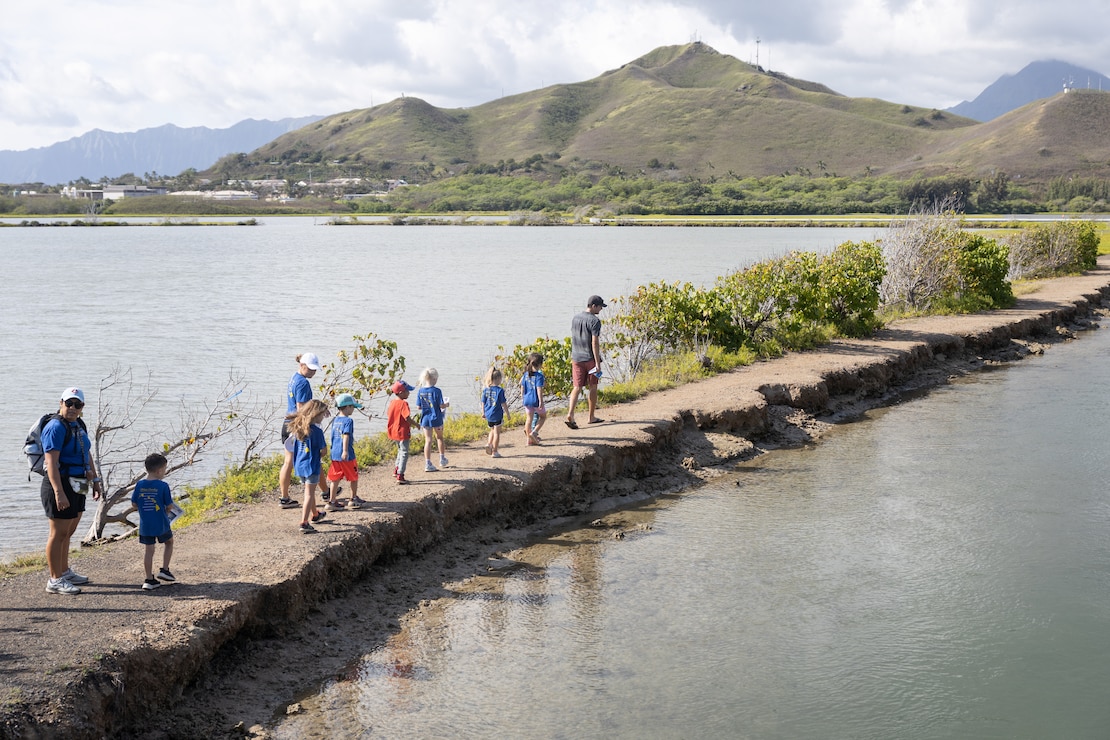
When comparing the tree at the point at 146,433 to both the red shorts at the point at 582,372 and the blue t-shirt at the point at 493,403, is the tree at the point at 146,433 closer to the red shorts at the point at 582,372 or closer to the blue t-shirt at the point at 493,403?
the blue t-shirt at the point at 493,403

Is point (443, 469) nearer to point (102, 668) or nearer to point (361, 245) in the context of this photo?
point (102, 668)

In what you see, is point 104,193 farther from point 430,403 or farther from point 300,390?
point 300,390

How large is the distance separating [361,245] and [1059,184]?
101m

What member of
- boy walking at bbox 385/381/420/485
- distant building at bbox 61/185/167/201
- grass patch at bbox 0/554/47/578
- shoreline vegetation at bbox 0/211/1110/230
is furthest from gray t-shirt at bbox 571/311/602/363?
distant building at bbox 61/185/167/201

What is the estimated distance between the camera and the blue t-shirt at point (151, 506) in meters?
7.54

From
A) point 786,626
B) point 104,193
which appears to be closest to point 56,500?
point 786,626

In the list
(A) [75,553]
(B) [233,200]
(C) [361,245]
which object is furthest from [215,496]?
(B) [233,200]

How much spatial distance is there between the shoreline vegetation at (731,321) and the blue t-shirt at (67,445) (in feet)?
5.15

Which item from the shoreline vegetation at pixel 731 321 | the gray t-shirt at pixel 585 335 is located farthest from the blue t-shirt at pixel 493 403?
the gray t-shirt at pixel 585 335

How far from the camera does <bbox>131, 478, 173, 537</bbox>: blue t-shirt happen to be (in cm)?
754

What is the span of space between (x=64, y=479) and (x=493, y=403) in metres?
5.06

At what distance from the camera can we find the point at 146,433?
55.5 feet

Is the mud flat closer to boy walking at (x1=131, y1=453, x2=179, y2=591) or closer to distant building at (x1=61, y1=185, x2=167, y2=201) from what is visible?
boy walking at (x1=131, y1=453, x2=179, y2=591)

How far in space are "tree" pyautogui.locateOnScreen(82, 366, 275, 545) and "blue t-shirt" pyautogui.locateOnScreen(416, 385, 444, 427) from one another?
7.99 feet
